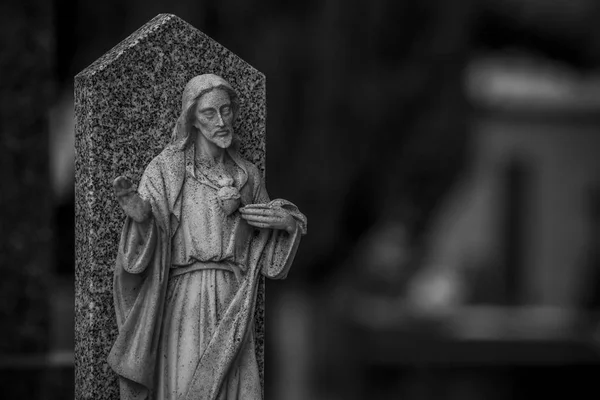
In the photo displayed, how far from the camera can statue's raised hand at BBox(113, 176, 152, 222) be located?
7895mm

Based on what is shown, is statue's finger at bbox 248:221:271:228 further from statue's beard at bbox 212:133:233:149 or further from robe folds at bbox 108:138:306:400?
statue's beard at bbox 212:133:233:149

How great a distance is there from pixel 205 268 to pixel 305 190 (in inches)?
368

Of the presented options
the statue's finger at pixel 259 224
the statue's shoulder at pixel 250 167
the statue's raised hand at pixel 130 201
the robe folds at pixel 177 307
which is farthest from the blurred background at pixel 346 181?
the statue's raised hand at pixel 130 201

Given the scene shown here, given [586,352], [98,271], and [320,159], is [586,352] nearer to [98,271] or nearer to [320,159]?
[320,159]

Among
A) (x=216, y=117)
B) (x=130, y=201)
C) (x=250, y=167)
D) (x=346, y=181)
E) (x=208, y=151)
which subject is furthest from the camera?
(x=346, y=181)

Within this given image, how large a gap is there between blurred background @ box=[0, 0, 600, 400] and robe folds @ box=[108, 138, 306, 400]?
12.2 feet

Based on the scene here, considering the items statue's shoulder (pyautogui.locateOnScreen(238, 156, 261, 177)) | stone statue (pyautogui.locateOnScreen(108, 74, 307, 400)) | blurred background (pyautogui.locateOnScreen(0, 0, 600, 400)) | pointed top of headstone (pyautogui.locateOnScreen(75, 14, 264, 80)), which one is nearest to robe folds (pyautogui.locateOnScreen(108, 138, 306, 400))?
stone statue (pyautogui.locateOnScreen(108, 74, 307, 400))

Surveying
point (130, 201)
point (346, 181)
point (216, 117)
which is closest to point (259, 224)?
point (216, 117)

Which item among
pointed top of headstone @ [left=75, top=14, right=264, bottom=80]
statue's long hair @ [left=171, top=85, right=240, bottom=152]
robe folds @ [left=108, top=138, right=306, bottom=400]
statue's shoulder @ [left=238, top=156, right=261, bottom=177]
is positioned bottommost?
robe folds @ [left=108, top=138, right=306, bottom=400]

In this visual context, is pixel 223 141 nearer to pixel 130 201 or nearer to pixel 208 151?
pixel 208 151

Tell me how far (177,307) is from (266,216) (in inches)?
24.9

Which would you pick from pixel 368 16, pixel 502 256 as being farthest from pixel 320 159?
pixel 502 256

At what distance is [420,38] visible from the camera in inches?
745

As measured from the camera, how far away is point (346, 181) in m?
18.1
